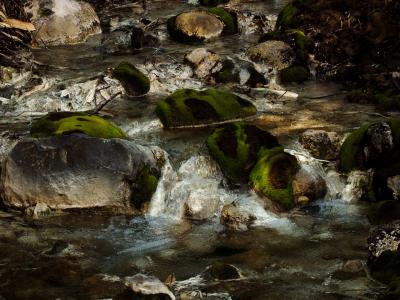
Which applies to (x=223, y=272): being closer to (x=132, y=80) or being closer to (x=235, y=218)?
(x=235, y=218)

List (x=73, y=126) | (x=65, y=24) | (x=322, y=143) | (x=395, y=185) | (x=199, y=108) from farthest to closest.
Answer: (x=65, y=24)
(x=199, y=108)
(x=322, y=143)
(x=73, y=126)
(x=395, y=185)

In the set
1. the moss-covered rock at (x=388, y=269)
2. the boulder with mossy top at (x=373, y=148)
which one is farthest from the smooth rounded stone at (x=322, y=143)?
the moss-covered rock at (x=388, y=269)

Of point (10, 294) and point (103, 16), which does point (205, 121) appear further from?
point (103, 16)

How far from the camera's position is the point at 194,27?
1606 cm

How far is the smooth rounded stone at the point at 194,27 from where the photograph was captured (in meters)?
16.1

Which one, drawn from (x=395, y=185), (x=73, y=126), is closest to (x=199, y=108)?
(x=73, y=126)

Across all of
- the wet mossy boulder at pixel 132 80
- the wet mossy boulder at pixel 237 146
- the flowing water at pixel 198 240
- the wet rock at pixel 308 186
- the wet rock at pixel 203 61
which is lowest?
the flowing water at pixel 198 240

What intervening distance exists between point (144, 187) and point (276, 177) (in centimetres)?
194

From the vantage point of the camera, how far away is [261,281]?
19.7 ft

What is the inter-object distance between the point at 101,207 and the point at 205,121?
335 centimetres

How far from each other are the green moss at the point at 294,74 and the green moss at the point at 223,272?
8089 millimetres

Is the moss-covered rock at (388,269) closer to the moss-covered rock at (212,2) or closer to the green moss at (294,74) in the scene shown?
the green moss at (294,74)

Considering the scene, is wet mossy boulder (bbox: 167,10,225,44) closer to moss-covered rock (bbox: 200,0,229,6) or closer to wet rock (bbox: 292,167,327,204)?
moss-covered rock (bbox: 200,0,229,6)

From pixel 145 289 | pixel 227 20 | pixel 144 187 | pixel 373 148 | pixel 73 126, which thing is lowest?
pixel 145 289
